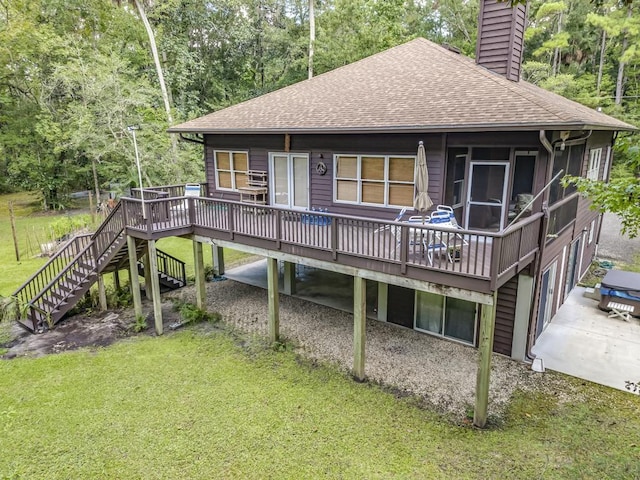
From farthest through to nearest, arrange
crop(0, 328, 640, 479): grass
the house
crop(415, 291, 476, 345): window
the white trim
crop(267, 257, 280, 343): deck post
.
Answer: the white trim < crop(267, 257, 280, 343): deck post < crop(415, 291, 476, 345): window < the house < crop(0, 328, 640, 479): grass

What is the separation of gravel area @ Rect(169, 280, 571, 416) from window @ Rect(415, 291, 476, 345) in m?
0.22

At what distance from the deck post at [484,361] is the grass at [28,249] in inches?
438

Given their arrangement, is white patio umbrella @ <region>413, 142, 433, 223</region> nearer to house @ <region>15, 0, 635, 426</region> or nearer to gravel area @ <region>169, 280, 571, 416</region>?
house @ <region>15, 0, 635, 426</region>

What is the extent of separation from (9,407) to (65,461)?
2311mm

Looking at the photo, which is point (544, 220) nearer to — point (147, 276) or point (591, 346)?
point (591, 346)

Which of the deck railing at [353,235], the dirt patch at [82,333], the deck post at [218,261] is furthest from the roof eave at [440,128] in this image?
the dirt patch at [82,333]

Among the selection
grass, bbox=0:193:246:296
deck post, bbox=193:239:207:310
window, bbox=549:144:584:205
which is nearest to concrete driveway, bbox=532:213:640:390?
window, bbox=549:144:584:205

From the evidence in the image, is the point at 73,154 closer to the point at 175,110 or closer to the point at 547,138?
the point at 175,110

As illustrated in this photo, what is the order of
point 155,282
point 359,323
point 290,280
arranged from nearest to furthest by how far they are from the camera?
point 359,323, point 155,282, point 290,280

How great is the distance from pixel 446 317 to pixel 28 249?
59.4ft

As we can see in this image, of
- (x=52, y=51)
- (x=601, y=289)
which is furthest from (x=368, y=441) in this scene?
(x=52, y=51)

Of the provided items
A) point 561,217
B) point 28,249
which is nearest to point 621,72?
point 561,217

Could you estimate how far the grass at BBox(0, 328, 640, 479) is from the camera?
6.32 meters

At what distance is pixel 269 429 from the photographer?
720 cm
